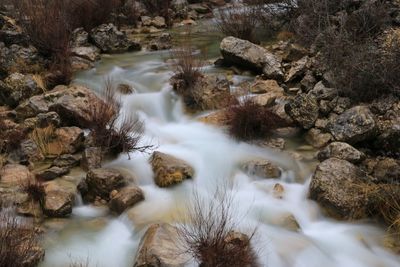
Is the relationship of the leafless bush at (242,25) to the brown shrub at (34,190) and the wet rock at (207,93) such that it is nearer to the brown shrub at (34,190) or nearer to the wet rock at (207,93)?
the wet rock at (207,93)

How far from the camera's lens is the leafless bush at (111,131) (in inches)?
270

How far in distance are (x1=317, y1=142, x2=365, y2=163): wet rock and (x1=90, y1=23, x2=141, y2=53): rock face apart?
6.61 meters

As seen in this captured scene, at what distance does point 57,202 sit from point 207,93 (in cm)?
372

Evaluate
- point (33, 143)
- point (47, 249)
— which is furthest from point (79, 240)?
point (33, 143)

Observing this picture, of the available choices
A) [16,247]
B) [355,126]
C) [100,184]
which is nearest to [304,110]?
[355,126]

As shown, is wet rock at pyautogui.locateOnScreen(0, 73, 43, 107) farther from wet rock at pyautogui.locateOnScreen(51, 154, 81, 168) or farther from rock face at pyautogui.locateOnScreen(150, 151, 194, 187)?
rock face at pyautogui.locateOnScreen(150, 151, 194, 187)

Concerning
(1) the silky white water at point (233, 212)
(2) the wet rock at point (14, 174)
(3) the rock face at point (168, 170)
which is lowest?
(1) the silky white water at point (233, 212)

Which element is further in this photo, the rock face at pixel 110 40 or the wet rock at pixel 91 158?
the rock face at pixel 110 40

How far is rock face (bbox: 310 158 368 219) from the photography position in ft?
18.6

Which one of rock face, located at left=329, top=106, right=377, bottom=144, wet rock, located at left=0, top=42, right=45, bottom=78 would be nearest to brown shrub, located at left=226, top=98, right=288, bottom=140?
rock face, located at left=329, top=106, right=377, bottom=144

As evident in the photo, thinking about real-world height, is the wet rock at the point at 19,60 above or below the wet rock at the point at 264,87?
above

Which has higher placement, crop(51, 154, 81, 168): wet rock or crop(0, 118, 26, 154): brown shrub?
crop(0, 118, 26, 154): brown shrub

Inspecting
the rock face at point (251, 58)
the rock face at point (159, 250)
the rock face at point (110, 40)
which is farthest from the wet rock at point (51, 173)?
the rock face at point (110, 40)

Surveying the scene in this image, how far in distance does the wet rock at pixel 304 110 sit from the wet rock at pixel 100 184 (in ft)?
9.87
